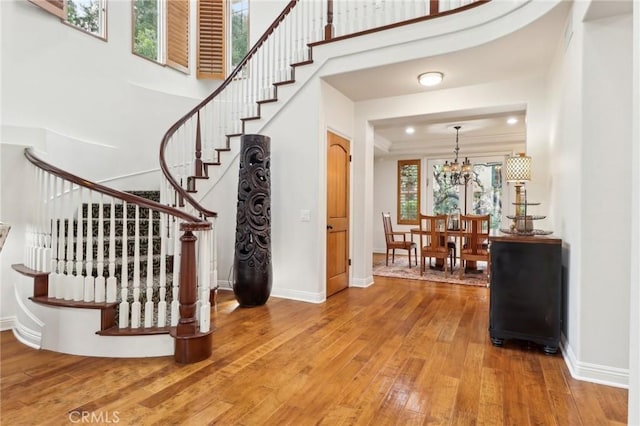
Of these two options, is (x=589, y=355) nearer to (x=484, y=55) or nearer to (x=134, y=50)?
(x=484, y=55)

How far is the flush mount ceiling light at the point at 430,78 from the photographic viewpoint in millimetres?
3878

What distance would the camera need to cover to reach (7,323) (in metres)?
3.11

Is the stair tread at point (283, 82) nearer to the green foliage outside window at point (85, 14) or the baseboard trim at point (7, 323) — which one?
the green foliage outside window at point (85, 14)

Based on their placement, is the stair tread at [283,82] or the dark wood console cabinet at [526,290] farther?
the stair tread at [283,82]

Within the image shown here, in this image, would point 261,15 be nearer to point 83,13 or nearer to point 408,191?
point 83,13

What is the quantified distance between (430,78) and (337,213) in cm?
201

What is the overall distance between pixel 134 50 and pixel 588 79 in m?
5.43

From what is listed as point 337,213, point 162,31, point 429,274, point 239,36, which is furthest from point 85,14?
point 429,274

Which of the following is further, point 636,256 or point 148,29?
point 148,29

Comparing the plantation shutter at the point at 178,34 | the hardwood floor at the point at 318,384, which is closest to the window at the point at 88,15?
the plantation shutter at the point at 178,34

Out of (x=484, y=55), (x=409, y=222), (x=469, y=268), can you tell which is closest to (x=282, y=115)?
(x=484, y=55)

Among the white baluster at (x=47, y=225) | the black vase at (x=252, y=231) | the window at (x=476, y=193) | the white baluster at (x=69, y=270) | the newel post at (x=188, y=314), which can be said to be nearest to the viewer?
the newel post at (x=188, y=314)

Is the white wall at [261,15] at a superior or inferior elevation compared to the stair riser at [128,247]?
superior

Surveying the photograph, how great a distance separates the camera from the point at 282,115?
4.36 m
